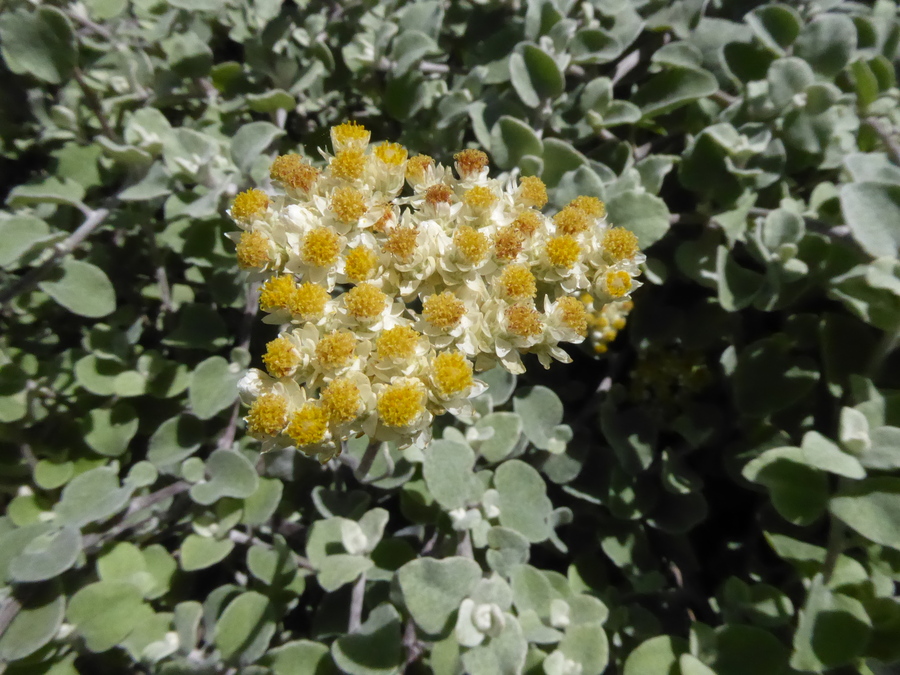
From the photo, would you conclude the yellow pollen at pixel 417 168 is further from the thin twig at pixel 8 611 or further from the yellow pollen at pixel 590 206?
the thin twig at pixel 8 611

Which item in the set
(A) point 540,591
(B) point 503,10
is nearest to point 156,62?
(B) point 503,10

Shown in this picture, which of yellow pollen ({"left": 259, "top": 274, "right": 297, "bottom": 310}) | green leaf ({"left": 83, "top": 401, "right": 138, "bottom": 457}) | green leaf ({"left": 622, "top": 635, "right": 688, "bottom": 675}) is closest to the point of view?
yellow pollen ({"left": 259, "top": 274, "right": 297, "bottom": 310})

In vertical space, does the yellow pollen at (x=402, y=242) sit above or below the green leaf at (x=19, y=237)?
above

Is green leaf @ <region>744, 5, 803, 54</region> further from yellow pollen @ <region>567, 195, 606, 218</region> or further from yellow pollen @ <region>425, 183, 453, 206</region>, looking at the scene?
yellow pollen @ <region>425, 183, 453, 206</region>

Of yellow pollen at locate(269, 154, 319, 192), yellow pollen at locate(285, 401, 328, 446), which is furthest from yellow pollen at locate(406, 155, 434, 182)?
yellow pollen at locate(285, 401, 328, 446)

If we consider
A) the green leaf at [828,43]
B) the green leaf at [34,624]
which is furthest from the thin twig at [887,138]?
the green leaf at [34,624]

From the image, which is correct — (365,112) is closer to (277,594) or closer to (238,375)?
(238,375)
